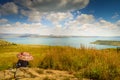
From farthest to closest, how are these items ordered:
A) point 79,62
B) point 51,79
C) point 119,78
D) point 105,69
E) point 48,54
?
point 48,54
point 79,62
point 105,69
point 119,78
point 51,79

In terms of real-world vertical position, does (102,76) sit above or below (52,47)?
below

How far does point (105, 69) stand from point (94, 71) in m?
0.30

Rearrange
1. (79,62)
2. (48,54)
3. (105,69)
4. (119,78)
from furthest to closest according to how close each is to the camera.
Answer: (48,54)
(79,62)
(105,69)
(119,78)

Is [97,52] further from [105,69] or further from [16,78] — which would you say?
[16,78]

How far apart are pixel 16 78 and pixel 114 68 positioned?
8.78ft

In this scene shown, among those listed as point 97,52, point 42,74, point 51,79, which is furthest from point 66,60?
point 51,79

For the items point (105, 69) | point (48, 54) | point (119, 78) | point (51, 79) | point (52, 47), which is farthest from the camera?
point (52, 47)

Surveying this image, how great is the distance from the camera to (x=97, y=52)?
8438 millimetres

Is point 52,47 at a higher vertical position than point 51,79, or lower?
higher

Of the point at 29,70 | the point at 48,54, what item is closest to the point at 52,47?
the point at 48,54

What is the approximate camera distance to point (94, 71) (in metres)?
6.61

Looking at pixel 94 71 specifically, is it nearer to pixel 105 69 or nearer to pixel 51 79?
pixel 105 69

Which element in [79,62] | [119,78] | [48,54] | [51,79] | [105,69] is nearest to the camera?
[51,79]

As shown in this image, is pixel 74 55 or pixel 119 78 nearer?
pixel 119 78
